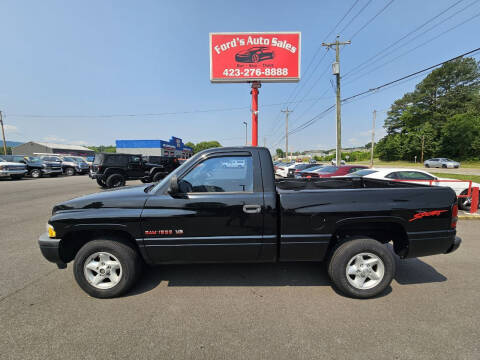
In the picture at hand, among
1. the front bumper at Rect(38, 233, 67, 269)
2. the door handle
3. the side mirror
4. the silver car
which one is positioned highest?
the silver car

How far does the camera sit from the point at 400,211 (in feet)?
7.81

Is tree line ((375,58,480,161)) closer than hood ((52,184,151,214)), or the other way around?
hood ((52,184,151,214))

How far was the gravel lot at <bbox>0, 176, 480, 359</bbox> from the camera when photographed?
1.76m

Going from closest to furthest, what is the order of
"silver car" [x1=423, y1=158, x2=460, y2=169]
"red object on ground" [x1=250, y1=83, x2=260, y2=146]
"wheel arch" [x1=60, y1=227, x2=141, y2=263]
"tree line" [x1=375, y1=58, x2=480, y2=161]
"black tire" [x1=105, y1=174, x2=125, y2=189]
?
"wheel arch" [x1=60, y1=227, x2=141, y2=263]
"black tire" [x1=105, y1=174, x2=125, y2=189]
"red object on ground" [x1=250, y1=83, x2=260, y2=146]
"silver car" [x1=423, y1=158, x2=460, y2=169]
"tree line" [x1=375, y1=58, x2=480, y2=161]

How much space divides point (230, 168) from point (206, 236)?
2.97 ft

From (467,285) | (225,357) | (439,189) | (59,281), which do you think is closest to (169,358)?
(225,357)

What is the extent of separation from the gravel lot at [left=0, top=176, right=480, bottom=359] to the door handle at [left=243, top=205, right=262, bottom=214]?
41.1 inches

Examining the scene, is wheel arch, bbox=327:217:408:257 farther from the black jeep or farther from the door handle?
the black jeep

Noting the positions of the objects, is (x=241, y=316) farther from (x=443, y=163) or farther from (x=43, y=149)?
(x=43, y=149)

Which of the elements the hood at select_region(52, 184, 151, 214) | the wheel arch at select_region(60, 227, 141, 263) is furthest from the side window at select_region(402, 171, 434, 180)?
the wheel arch at select_region(60, 227, 141, 263)

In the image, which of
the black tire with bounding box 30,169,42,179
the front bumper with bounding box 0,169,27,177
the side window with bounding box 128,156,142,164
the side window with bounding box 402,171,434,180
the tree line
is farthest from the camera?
the tree line

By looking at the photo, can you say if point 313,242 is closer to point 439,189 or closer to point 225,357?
point 225,357

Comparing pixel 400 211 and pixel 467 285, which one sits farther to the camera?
pixel 467 285

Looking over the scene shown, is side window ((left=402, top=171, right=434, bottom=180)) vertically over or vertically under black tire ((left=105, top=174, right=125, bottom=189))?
over
